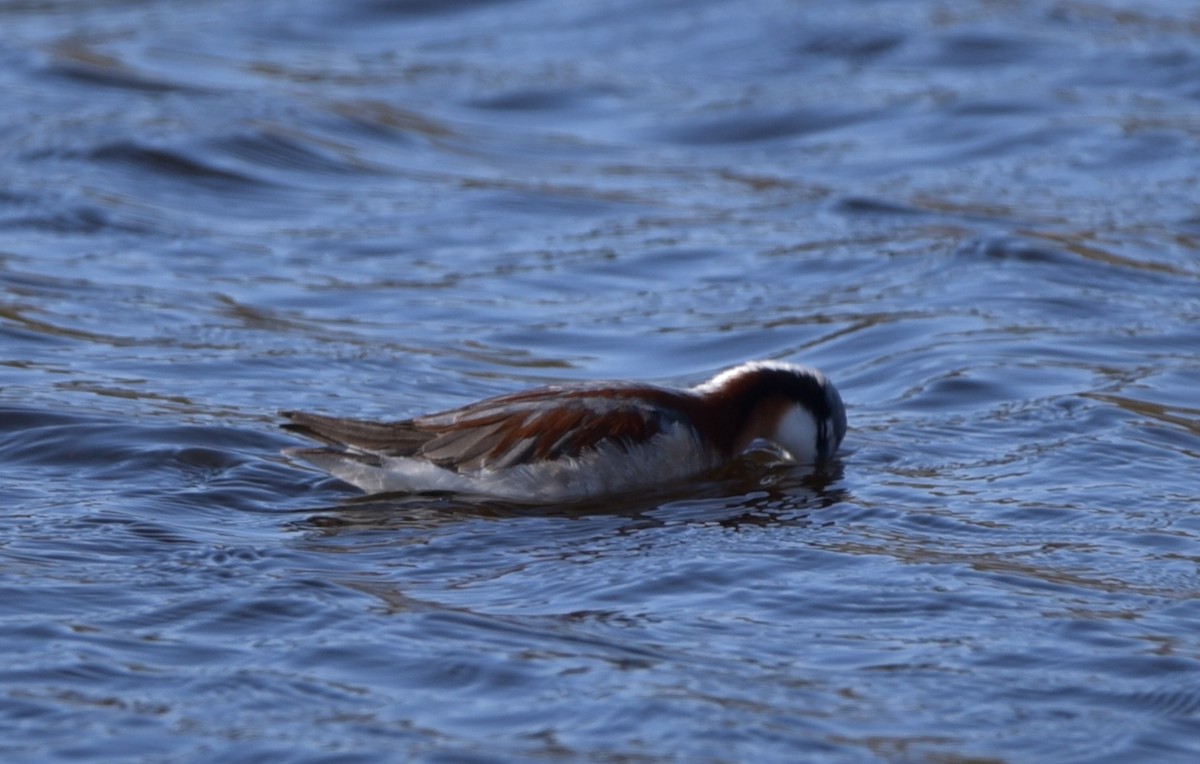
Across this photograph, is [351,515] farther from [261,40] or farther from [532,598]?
[261,40]

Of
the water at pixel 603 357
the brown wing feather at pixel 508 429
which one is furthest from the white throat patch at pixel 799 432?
the brown wing feather at pixel 508 429

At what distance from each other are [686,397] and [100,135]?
8.98 m

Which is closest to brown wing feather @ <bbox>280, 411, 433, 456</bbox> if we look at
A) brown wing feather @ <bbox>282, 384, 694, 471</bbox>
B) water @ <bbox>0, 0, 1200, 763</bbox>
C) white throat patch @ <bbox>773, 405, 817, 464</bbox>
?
brown wing feather @ <bbox>282, 384, 694, 471</bbox>

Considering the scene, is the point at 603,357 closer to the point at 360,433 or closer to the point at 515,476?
the point at 515,476

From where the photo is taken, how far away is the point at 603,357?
1296 centimetres

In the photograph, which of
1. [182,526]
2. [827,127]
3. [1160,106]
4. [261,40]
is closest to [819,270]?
[827,127]

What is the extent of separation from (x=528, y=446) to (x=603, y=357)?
3.23m

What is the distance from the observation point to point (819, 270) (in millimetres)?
14930

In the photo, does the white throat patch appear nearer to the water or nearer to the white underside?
the water

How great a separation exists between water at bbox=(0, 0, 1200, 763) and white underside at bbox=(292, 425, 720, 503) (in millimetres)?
152

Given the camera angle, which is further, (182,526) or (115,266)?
(115,266)

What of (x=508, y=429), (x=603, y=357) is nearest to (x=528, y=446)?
(x=508, y=429)

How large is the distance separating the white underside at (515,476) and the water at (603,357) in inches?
6.0

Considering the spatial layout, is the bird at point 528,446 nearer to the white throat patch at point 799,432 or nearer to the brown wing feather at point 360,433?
the brown wing feather at point 360,433
